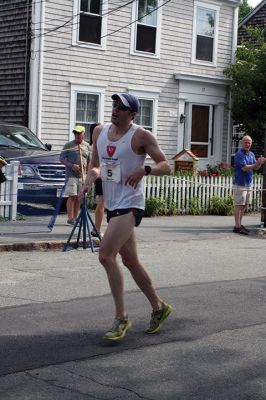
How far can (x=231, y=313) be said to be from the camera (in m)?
7.41

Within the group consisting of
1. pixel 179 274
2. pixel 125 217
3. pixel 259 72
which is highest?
pixel 259 72

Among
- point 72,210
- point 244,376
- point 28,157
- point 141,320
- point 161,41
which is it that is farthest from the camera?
point 161,41

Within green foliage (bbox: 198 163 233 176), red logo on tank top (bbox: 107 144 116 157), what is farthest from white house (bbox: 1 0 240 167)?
red logo on tank top (bbox: 107 144 116 157)

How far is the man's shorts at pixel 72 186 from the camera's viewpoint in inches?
540

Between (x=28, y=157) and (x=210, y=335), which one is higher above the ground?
(x=28, y=157)

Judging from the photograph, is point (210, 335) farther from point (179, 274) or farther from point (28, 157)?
point (28, 157)

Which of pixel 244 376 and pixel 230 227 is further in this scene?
pixel 230 227

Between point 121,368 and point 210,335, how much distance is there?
4.29 ft

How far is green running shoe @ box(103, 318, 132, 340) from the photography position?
612cm

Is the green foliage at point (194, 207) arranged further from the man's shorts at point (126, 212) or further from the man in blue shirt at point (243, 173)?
the man's shorts at point (126, 212)

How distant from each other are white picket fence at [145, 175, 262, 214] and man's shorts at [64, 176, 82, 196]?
13.2ft

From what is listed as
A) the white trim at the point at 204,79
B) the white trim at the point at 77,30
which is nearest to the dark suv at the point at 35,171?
the white trim at the point at 77,30

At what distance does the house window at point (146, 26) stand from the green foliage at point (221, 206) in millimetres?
5800

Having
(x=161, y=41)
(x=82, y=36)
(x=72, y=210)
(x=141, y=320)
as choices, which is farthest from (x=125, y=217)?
(x=161, y=41)
